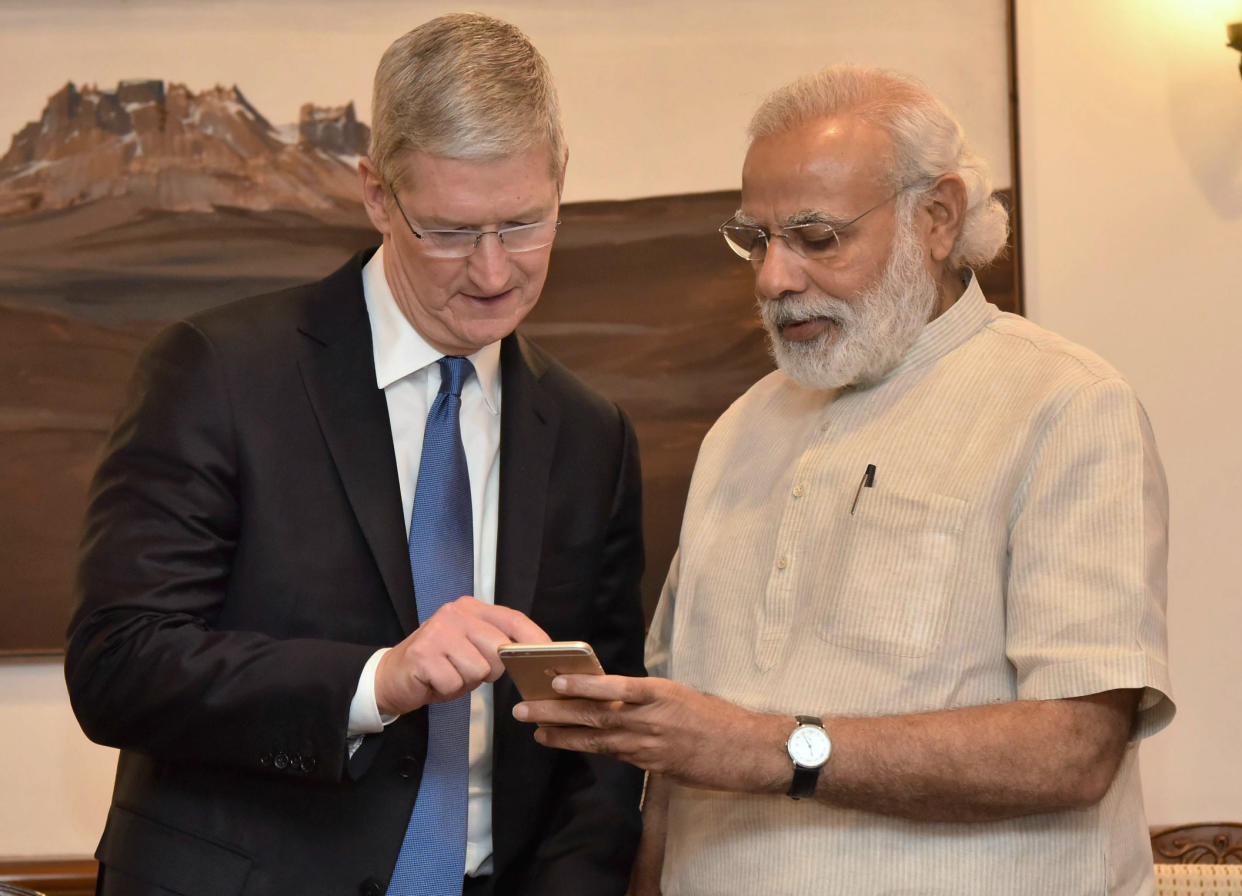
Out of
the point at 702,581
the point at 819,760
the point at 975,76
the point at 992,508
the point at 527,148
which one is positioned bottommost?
the point at 819,760

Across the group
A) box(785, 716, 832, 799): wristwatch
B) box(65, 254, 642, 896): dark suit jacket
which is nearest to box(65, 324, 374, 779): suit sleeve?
box(65, 254, 642, 896): dark suit jacket

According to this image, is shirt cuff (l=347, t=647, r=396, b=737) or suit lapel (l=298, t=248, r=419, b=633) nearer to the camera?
shirt cuff (l=347, t=647, r=396, b=737)

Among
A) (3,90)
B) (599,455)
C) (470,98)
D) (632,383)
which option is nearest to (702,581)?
(599,455)

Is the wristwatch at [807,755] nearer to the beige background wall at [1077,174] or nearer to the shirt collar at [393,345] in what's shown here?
the shirt collar at [393,345]

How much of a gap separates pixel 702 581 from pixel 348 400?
0.70 meters

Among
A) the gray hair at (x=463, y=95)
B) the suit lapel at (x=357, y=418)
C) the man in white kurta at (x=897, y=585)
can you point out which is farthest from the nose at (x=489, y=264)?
the man in white kurta at (x=897, y=585)

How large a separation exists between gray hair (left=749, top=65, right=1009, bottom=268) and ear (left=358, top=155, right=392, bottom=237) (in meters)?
0.67

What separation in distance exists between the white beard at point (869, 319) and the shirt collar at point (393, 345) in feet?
1.74

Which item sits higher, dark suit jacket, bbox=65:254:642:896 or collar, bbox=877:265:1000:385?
collar, bbox=877:265:1000:385

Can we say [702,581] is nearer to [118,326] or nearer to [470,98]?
[470,98]

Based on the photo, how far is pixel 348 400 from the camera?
2168 millimetres

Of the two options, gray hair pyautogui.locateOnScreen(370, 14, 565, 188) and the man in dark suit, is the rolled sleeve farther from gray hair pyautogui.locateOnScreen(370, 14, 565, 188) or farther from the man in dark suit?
gray hair pyautogui.locateOnScreen(370, 14, 565, 188)

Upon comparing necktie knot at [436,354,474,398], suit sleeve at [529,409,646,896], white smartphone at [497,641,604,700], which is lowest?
suit sleeve at [529,409,646,896]

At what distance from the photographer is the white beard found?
2207mm
